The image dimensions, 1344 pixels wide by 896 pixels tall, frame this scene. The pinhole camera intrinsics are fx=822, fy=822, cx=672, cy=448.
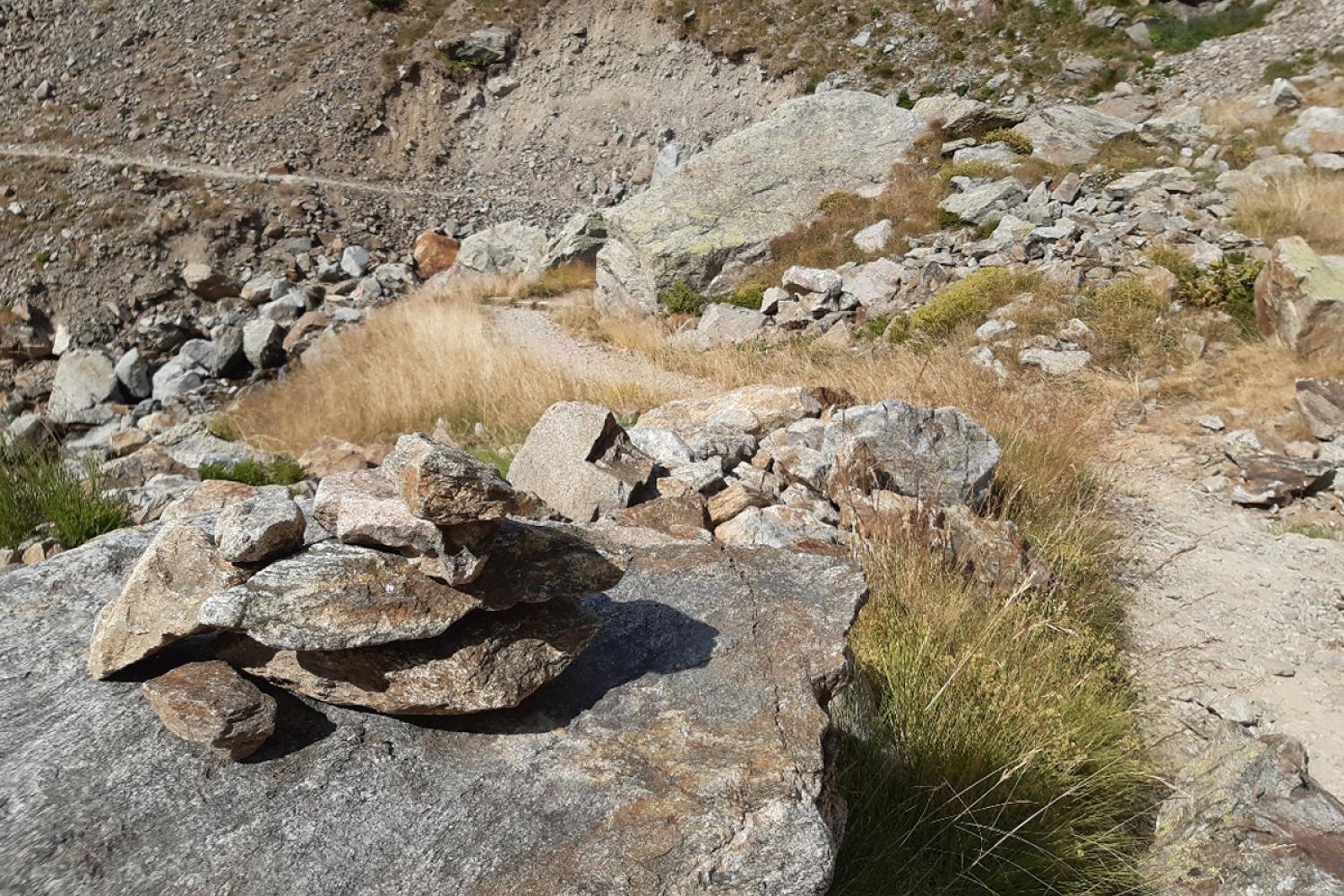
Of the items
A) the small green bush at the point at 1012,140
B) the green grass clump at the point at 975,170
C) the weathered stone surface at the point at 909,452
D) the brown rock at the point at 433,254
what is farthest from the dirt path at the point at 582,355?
the small green bush at the point at 1012,140

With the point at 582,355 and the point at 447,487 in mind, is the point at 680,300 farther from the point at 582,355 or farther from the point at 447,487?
the point at 447,487

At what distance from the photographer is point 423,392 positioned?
1170cm

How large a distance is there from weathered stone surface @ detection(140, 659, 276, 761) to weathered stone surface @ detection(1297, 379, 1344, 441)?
986 cm

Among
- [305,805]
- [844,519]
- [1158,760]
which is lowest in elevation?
[1158,760]

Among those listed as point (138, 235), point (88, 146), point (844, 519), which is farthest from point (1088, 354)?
point (88, 146)

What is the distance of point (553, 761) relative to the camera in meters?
2.65

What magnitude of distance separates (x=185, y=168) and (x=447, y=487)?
108 ft

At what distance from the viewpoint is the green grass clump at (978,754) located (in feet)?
11.0

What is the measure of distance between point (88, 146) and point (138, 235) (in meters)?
7.25

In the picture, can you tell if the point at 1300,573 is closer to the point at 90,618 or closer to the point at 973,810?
the point at 973,810

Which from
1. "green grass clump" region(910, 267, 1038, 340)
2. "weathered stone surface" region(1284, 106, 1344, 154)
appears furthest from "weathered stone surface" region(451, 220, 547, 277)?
"weathered stone surface" region(1284, 106, 1344, 154)

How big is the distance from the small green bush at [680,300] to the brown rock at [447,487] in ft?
51.2

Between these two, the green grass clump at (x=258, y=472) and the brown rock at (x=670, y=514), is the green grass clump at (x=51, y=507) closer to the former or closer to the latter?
the green grass clump at (x=258, y=472)

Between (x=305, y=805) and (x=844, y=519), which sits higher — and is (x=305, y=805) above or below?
above
